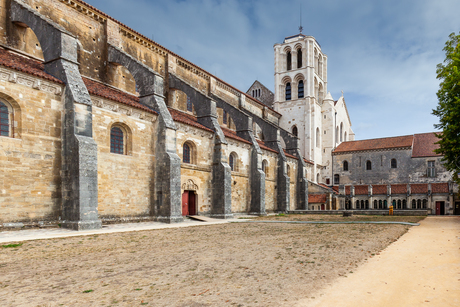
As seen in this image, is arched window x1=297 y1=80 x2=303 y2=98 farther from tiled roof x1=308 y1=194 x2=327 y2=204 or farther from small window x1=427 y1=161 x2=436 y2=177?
small window x1=427 y1=161 x2=436 y2=177

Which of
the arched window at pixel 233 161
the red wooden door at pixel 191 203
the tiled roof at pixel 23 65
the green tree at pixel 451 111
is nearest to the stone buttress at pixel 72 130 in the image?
the tiled roof at pixel 23 65

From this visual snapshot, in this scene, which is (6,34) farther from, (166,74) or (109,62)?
(166,74)

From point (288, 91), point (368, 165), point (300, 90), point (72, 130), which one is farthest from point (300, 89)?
point (72, 130)

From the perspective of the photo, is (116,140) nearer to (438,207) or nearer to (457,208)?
(438,207)

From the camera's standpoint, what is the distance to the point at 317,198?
38188 millimetres

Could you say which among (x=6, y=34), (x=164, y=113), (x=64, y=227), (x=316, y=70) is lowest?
(x=64, y=227)

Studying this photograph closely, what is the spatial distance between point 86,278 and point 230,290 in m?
3.02

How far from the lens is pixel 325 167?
1827 inches

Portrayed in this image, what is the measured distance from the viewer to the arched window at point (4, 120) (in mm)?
13023

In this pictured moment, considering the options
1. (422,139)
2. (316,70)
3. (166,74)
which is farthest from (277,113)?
(166,74)

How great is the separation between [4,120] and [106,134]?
461 centimetres

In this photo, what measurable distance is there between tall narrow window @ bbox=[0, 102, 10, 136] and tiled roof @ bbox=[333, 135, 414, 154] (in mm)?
40961

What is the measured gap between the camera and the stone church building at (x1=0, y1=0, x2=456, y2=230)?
534 inches

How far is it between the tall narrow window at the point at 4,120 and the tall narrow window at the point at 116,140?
5034 mm
